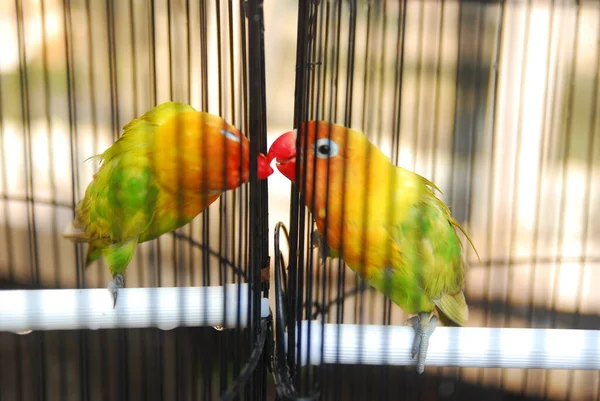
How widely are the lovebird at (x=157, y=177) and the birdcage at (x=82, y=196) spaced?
0.07 ft

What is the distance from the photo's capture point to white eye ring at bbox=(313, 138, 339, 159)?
532 millimetres

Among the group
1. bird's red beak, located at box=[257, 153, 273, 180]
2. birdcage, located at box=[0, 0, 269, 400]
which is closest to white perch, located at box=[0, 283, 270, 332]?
birdcage, located at box=[0, 0, 269, 400]

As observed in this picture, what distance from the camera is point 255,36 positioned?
39 centimetres

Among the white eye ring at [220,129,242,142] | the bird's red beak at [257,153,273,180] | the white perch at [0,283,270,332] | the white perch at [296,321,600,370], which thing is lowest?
the white perch at [296,321,600,370]

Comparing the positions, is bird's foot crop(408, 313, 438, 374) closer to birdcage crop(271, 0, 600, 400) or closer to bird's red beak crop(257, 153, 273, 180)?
birdcage crop(271, 0, 600, 400)

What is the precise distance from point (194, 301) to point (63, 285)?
0.47 m

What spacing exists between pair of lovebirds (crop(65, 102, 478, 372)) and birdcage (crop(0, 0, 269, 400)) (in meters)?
0.03

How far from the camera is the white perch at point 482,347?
1.73 feet

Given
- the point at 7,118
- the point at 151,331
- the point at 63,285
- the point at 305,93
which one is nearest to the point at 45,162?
the point at 7,118

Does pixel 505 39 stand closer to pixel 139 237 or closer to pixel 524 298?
pixel 524 298

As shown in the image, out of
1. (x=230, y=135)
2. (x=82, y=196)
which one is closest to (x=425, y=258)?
(x=230, y=135)

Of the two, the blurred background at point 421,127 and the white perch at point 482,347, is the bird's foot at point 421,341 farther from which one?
the blurred background at point 421,127

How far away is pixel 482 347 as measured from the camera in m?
0.53

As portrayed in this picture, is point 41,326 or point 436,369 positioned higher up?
point 41,326
